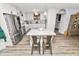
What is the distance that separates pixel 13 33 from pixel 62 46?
3.01ft

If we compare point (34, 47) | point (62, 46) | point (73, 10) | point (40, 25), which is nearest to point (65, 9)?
point (73, 10)

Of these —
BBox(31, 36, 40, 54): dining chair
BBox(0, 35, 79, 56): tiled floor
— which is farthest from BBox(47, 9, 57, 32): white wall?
BBox(31, 36, 40, 54): dining chair

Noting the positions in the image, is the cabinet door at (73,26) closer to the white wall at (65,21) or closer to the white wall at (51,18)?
the white wall at (65,21)

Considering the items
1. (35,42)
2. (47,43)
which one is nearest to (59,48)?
(47,43)

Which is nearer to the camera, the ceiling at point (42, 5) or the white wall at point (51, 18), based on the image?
the ceiling at point (42, 5)

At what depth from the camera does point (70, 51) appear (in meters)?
1.95

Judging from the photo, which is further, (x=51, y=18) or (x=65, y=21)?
(x=65, y=21)

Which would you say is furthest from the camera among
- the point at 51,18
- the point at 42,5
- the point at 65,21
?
the point at 65,21

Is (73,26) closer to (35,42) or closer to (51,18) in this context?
(51,18)

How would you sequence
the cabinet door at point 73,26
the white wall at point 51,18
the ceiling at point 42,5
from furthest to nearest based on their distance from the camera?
the cabinet door at point 73,26
the white wall at point 51,18
the ceiling at point 42,5

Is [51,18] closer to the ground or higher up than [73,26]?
higher up

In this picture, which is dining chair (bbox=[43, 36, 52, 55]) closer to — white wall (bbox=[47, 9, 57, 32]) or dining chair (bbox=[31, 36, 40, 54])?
dining chair (bbox=[31, 36, 40, 54])

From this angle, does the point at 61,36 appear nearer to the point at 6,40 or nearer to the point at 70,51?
the point at 70,51

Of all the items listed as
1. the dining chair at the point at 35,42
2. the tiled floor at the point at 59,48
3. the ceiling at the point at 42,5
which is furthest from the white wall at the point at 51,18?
the dining chair at the point at 35,42
